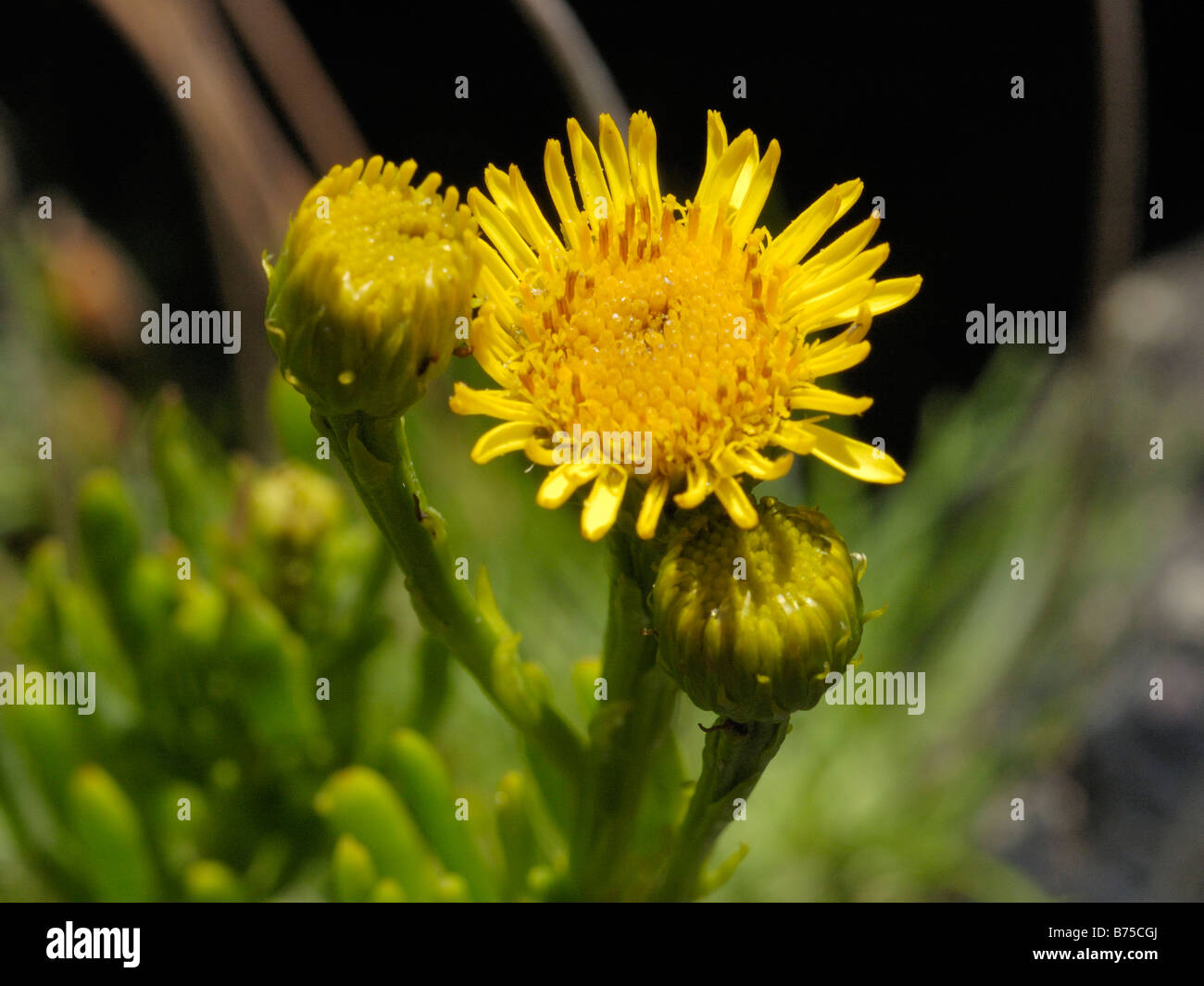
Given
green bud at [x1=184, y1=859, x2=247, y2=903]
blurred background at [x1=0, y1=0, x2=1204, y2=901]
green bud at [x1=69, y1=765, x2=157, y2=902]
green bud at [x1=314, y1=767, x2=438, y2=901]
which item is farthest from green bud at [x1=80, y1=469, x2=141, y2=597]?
green bud at [x1=314, y1=767, x2=438, y2=901]

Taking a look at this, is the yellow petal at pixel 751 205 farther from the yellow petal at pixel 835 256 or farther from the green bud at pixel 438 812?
the green bud at pixel 438 812

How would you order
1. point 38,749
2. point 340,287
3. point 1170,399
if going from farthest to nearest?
point 1170,399, point 38,749, point 340,287

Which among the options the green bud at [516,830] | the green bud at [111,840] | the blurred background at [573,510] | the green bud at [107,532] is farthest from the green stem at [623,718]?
the green bud at [107,532]

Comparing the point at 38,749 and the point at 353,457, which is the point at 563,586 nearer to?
the point at 38,749

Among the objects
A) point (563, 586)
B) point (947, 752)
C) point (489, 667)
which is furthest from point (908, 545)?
point (489, 667)

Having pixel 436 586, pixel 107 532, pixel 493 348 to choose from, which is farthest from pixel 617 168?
pixel 107 532

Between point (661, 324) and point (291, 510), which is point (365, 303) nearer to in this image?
point (661, 324)
